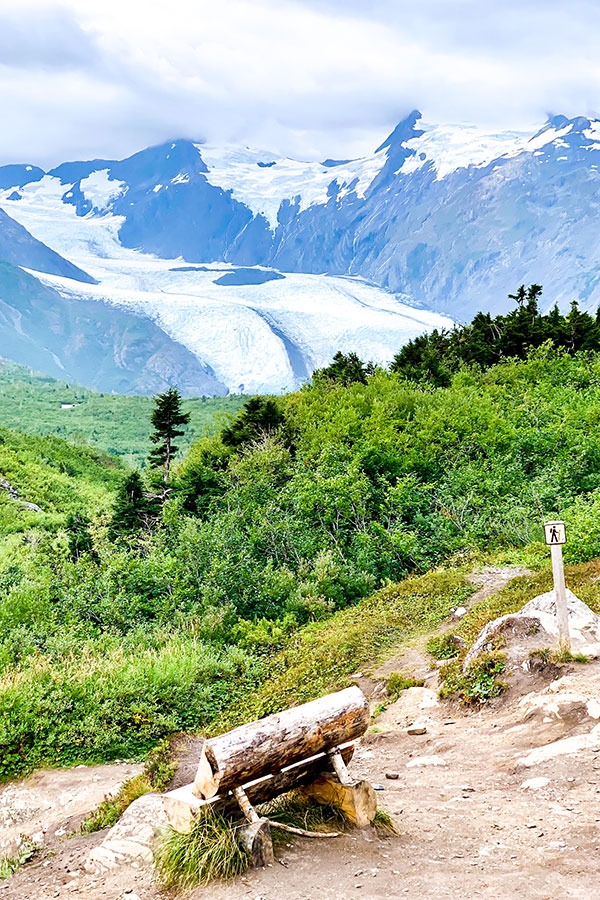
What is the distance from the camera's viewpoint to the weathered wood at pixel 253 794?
6.32 metres

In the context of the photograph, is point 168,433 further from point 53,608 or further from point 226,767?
point 226,767

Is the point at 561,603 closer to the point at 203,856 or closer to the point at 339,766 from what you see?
the point at 339,766

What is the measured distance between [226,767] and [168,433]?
77.6 feet

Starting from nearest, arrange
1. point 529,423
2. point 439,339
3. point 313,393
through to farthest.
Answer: point 529,423 < point 313,393 < point 439,339

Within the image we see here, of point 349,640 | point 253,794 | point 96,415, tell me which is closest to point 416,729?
point 253,794

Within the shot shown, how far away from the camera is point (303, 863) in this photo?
6.11 metres

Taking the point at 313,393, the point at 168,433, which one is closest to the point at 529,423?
the point at 313,393

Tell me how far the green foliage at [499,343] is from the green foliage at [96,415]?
1635 inches

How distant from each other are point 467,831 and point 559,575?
457 cm

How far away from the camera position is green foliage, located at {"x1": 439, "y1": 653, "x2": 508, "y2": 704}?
10656 millimetres

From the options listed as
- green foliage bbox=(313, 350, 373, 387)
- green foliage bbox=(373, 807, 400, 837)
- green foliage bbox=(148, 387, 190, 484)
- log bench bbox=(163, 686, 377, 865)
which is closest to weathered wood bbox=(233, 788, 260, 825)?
log bench bbox=(163, 686, 377, 865)

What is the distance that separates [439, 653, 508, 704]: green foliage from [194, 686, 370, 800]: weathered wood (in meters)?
4.35

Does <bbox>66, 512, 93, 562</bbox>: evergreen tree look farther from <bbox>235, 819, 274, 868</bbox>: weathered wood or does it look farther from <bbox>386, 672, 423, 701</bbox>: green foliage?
<bbox>235, 819, 274, 868</bbox>: weathered wood

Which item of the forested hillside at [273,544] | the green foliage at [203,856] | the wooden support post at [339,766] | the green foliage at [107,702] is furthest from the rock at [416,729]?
the green foliage at [203,856]
